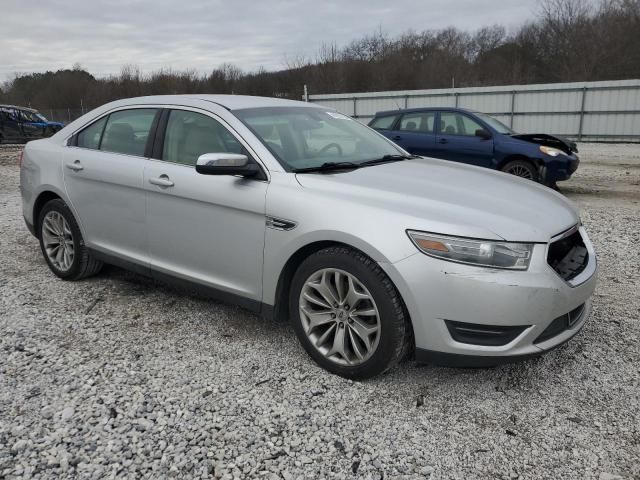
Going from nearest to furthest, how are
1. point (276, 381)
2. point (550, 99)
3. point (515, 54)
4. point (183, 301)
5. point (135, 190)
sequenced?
point (276, 381)
point (135, 190)
point (183, 301)
point (550, 99)
point (515, 54)

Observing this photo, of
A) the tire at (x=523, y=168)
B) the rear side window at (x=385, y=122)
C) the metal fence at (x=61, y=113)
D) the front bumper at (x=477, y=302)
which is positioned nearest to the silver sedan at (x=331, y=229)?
the front bumper at (x=477, y=302)

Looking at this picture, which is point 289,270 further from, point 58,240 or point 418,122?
point 418,122

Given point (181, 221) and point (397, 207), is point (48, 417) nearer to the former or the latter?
point (181, 221)

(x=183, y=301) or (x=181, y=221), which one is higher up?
(x=181, y=221)

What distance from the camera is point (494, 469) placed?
234cm

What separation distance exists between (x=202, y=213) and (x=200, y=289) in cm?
54

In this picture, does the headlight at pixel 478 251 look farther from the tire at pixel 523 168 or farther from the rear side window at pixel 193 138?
the tire at pixel 523 168

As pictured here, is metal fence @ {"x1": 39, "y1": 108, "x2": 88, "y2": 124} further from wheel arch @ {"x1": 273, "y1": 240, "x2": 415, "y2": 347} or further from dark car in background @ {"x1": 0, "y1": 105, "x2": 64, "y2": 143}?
wheel arch @ {"x1": 273, "y1": 240, "x2": 415, "y2": 347}

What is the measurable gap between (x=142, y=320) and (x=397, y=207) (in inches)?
87.3

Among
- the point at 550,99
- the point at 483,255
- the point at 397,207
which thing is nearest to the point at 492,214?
the point at 483,255

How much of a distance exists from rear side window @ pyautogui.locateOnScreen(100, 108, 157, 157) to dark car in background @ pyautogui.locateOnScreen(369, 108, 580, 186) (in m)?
6.88

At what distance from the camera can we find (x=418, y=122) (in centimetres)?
1043

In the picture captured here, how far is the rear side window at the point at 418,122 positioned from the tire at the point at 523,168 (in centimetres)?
166

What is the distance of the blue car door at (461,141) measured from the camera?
31.3ft
